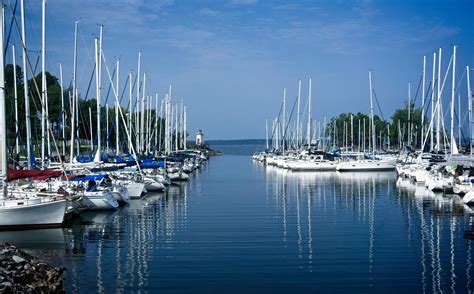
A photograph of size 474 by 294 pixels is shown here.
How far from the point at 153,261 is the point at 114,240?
499 centimetres

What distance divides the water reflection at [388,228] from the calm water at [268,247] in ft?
0.17

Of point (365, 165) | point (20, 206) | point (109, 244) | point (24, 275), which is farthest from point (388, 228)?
point (365, 165)

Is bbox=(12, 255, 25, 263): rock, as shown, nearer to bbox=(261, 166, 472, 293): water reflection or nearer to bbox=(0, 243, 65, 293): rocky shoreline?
bbox=(0, 243, 65, 293): rocky shoreline

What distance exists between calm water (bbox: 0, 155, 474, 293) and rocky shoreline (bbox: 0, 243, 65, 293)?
114 cm

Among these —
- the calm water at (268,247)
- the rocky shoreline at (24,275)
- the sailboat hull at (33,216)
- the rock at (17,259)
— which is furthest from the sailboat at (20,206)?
the rock at (17,259)

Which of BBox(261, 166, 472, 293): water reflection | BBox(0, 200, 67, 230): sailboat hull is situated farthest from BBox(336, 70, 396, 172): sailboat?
BBox(0, 200, 67, 230): sailboat hull

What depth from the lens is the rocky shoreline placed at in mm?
14797

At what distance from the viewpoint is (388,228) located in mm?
29375

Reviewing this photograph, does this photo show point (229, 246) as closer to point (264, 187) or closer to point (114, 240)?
point (114, 240)

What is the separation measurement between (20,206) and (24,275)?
12.9 m

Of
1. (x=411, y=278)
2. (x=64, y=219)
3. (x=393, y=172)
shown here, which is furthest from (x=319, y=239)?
(x=393, y=172)

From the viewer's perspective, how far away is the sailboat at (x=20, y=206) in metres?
27.4

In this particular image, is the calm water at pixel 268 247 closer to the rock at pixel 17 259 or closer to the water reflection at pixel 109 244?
the water reflection at pixel 109 244

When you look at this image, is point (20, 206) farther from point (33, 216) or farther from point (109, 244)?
point (109, 244)
